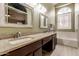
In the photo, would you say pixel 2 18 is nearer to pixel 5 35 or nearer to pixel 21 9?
pixel 5 35

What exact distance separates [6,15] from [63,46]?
1.60 meters

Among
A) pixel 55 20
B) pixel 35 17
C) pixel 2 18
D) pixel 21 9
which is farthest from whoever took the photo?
pixel 35 17

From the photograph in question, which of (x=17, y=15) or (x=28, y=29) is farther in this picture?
(x=28, y=29)

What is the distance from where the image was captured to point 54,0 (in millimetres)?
1187

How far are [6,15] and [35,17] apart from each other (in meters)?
0.98

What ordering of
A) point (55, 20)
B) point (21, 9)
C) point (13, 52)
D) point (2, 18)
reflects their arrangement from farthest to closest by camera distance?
point (55, 20) < point (21, 9) < point (2, 18) < point (13, 52)

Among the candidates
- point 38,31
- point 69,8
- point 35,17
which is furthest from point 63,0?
point 38,31

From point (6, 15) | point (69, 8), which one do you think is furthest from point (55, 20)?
point (6, 15)

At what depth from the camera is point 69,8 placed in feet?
Result: 5.47

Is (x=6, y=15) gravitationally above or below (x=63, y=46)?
above

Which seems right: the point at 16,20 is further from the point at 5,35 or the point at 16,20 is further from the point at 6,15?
the point at 5,35

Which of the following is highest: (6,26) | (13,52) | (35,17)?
(35,17)

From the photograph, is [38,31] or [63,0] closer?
[63,0]

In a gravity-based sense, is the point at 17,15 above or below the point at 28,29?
above
